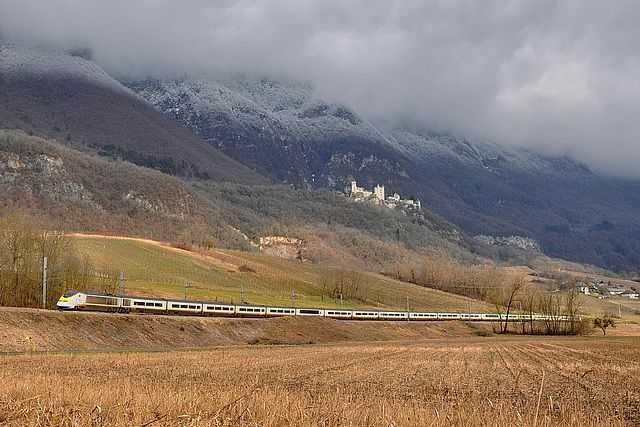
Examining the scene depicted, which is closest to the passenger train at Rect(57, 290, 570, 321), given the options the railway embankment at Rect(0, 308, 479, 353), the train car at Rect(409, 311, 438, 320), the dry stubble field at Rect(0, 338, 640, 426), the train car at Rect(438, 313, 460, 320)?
the train car at Rect(409, 311, 438, 320)

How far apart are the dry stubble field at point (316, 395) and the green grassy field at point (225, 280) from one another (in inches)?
2373

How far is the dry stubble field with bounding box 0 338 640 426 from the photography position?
32.1ft

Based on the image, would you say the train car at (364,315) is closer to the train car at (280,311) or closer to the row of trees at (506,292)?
the train car at (280,311)

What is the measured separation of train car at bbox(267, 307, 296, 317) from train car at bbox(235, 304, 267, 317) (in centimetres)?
109

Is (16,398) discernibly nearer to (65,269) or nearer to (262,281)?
(65,269)

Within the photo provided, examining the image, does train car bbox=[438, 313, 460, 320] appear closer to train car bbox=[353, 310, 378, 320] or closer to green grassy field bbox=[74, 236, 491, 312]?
train car bbox=[353, 310, 378, 320]

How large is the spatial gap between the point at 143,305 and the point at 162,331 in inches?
455

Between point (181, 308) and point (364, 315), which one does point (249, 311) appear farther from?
point (364, 315)

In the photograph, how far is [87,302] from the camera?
188 ft

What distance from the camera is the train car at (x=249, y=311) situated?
7081 centimetres

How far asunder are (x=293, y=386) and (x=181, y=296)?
68930 millimetres

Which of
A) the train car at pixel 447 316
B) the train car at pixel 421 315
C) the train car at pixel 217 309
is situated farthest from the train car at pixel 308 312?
the train car at pixel 447 316

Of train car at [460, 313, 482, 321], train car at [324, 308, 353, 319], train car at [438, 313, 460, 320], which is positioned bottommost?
train car at [460, 313, 482, 321]

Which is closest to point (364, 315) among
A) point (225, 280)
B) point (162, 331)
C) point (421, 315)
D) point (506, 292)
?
point (421, 315)
